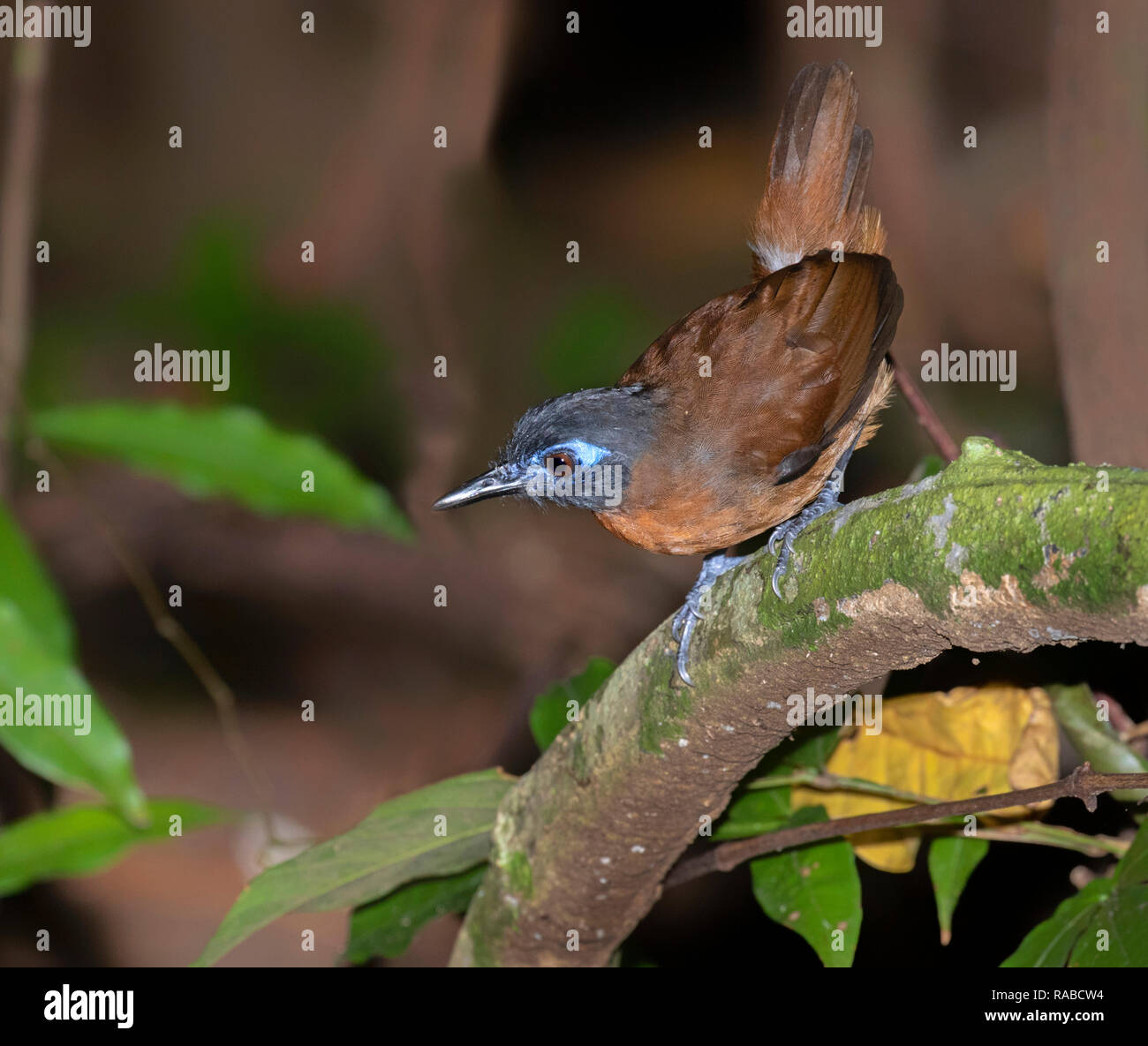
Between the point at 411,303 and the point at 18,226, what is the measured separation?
1.51 metres

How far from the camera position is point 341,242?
15.4ft

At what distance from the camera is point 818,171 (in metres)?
2.22

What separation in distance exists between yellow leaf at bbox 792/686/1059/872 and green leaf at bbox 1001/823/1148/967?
0.29m

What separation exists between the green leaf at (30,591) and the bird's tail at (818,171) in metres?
1.72

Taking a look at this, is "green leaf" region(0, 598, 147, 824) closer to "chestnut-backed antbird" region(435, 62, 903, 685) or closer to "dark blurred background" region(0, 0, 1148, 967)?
"chestnut-backed antbird" region(435, 62, 903, 685)

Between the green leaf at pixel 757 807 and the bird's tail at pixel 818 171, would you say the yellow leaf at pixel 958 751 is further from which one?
the bird's tail at pixel 818 171

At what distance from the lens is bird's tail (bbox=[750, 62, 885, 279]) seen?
2211 millimetres

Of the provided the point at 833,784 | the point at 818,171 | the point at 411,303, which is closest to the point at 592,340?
the point at 411,303

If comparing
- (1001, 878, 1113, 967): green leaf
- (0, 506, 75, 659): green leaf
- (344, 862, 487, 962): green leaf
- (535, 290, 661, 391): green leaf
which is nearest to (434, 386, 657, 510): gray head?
(344, 862, 487, 962): green leaf

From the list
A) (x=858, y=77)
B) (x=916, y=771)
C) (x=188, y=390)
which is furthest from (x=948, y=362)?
(x=188, y=390)

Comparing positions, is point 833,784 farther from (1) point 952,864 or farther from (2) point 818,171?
(2) point 818,171

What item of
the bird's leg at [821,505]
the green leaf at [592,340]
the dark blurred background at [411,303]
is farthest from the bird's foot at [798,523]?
the green leaf at [592,340]

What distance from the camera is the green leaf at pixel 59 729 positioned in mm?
2045

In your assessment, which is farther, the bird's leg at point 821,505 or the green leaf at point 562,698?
the green leaf at point 562,698
